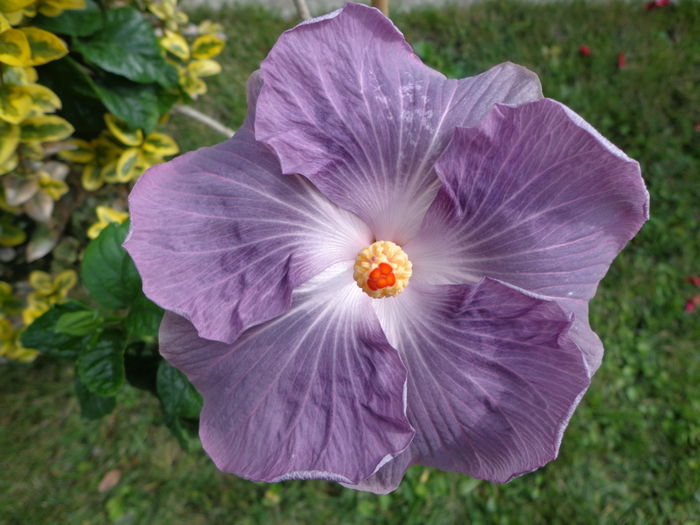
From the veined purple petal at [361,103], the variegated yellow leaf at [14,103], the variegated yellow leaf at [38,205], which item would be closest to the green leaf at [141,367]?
the variegated yellow leaf at [38,205]

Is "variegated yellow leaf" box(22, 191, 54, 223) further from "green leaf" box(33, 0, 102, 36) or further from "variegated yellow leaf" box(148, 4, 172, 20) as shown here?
"variegated yellow leaf" box(148, 4, 172, 20)

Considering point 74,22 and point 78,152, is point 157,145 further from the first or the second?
point 74,22

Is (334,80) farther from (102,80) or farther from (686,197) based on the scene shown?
(686,197)

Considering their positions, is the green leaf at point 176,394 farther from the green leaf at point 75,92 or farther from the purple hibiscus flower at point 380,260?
the green leaf at point 75,92

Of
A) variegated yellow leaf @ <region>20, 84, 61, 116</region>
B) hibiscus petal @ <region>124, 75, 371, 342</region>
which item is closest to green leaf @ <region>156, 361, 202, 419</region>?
hibiscus petal @ <region>124, 75, 371, 342</region>

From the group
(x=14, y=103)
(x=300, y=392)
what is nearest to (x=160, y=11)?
(x=14, y=103)

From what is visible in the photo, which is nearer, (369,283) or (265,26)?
(369,283)

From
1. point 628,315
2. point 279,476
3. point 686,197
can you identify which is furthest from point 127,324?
point 686,197
